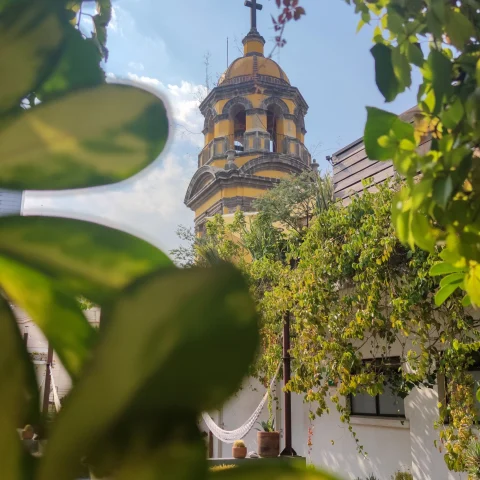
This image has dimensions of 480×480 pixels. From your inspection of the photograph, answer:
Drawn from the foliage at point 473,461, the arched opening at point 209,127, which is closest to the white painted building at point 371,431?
the foliage at point 473,461

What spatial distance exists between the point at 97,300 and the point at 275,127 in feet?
35.5

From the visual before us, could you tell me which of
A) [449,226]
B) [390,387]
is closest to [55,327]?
[449,226]

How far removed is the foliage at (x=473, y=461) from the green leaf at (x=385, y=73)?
3325 millimetres

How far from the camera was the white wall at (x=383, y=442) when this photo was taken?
4.07 m

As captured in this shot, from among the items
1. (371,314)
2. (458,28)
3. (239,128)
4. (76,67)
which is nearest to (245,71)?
(239,128)

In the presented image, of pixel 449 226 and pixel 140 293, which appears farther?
pixel 449 226

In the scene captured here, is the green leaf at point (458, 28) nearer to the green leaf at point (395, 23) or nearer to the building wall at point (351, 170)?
the green leaf at point (395, 23)

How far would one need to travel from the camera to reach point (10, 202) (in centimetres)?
21

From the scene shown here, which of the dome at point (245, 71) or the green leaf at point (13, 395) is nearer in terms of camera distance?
the green leaf at point (13, 395)

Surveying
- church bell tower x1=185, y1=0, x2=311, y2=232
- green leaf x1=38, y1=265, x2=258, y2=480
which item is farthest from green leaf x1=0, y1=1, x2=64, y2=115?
church bell tower x1=185, y1=0, x2=311, y2=232

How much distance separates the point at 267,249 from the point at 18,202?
535 centimetres

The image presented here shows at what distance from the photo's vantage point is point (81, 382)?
0.15m

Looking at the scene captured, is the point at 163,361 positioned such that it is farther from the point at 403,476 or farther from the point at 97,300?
the point at 403,476

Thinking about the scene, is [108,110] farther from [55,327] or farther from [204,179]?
[204,179]
